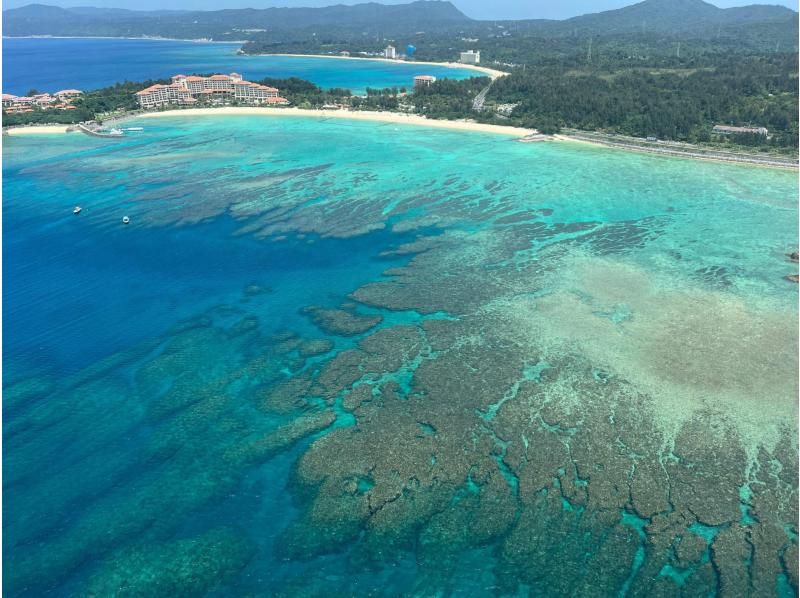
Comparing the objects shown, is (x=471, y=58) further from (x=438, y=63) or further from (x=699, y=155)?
(x=699, y=155)

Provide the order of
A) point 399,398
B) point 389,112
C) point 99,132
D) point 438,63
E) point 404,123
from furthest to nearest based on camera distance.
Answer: point 438,63, point 389,112, point 404,123, point 99,132, point 399,398

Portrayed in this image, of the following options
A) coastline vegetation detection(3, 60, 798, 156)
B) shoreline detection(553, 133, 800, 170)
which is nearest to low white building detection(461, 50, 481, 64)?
coastline vegetation detection(3, 60, 798, 156)

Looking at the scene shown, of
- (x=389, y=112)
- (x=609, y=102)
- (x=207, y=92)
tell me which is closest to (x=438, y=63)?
(x=207, y=92)

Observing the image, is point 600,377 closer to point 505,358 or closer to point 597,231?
point 505,358

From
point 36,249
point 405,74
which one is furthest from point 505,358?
point 405,74

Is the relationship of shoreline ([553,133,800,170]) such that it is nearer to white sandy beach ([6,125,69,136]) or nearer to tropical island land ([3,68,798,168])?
tropical island land ([3,68,798,168])

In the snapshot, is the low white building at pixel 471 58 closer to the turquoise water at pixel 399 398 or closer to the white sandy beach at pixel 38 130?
the white sandy beach at pixel 38 130
